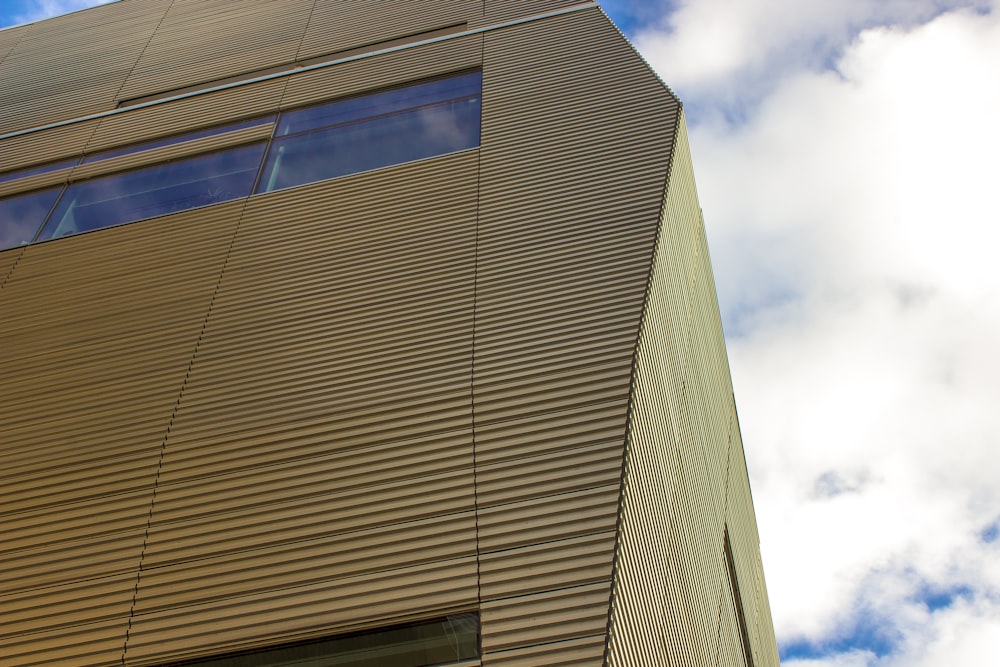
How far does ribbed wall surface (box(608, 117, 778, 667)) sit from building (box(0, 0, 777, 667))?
0.18 ft

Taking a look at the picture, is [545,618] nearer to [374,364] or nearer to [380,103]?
[374,364]

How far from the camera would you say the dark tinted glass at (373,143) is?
9.36m

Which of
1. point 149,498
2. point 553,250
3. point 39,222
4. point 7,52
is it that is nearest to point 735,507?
point 553,250

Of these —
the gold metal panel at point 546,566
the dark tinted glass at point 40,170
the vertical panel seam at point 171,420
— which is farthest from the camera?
the dark tinted glass at point 40,170

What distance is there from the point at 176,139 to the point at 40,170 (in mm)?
1975

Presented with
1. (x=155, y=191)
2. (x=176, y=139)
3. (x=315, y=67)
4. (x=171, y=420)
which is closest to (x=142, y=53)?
(x=176, y=139)

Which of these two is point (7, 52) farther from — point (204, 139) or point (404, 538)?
point (404, 538)

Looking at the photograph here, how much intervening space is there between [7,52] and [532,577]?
1445 cm

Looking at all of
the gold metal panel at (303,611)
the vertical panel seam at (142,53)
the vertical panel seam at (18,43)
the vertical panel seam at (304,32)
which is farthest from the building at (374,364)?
the vertical panel seam at (18,43)

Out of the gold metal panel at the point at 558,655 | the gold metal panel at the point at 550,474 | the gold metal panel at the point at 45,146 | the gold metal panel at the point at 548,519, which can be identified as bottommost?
the gold metal panel at the point at 558,655

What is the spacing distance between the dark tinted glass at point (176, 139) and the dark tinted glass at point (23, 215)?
0.72m

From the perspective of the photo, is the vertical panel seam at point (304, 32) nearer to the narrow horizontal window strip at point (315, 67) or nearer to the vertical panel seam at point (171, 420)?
the narrow horizontal window strip at point (315, 67)

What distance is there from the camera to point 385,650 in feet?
17.9

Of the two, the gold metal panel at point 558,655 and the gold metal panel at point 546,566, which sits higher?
the gold metal panel at point 546,566
